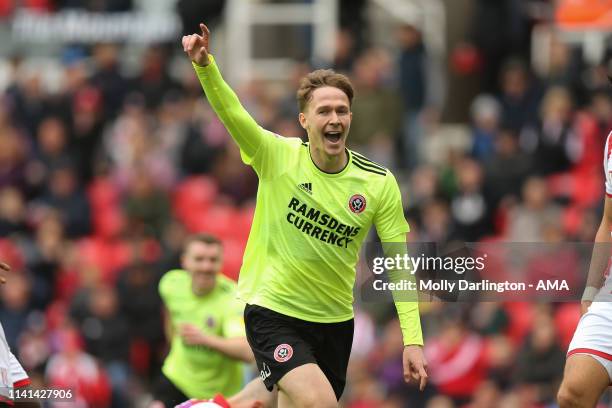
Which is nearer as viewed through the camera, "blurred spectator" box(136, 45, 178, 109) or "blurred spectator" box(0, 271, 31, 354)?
"blurred spectator" box(0, 271, 31, 354)

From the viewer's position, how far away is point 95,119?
784 inches

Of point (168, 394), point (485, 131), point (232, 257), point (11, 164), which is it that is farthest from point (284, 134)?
point (168, 394)

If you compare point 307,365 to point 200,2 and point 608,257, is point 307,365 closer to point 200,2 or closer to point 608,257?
point 608,257

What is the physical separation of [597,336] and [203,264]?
4.12m

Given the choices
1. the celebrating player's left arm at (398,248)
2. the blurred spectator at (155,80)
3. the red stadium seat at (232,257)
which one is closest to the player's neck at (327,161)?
the celebrating player's left arm at (398,248)

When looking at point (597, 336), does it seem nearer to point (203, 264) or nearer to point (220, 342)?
point (220, 342)

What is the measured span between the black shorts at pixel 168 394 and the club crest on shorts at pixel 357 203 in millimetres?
3101

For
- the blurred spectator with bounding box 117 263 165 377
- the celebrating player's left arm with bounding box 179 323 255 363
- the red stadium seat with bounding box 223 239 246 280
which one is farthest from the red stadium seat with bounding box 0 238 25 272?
the celebrating player's left arm with bounding box 179 323 255 363

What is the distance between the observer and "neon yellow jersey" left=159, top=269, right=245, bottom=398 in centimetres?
1170

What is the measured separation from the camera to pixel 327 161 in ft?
30.8

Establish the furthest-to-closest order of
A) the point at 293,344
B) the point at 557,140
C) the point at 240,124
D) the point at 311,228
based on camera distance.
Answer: the point at 557,140, the point at 311,228, the point at 293,344, the point at 240,124

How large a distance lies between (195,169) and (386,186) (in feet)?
31.8

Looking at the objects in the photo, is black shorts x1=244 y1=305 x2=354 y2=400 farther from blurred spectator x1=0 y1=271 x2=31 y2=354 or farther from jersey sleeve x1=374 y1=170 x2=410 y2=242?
blurred spectator x1=0 y1=271 x2=31 y2=354

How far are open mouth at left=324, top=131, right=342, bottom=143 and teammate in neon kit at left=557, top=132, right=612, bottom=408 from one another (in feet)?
5.32
